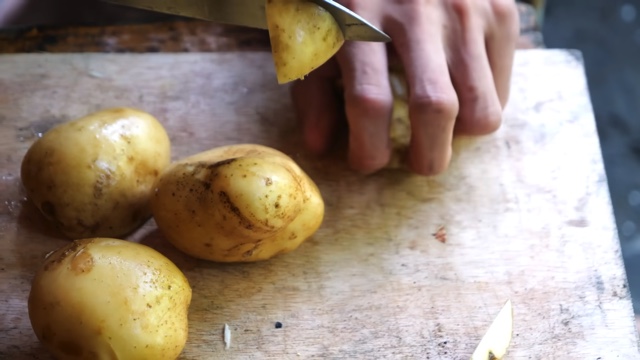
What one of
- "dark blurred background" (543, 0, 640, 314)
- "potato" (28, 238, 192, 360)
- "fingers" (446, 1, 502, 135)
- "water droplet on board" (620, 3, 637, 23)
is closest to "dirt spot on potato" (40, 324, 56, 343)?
"potato" (28, 238, 192, 360)

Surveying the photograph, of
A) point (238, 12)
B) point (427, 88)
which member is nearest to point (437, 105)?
point (427, 88)

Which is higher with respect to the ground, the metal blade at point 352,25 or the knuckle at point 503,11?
the metal blade at point 352,25

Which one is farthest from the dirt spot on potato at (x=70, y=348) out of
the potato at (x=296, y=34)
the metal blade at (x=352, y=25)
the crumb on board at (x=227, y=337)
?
the metal blade at (x=352, y=25)

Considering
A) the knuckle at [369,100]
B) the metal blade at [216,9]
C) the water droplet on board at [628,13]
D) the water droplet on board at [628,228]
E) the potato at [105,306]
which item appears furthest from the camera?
the water droplet on board at [628,13]

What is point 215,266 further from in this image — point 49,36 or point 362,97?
point 49,36

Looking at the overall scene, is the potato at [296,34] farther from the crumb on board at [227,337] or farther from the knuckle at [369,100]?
the crumb on board at [227,337]

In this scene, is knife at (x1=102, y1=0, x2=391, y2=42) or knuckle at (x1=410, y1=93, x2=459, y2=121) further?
knuckle at (x1=410, y1=93, x2=459, y2=121)

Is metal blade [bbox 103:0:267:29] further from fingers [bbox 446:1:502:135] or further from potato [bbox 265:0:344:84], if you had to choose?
fingers [bbox 446:1:502:135]

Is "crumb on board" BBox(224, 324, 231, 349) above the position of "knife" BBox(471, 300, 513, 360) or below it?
above
